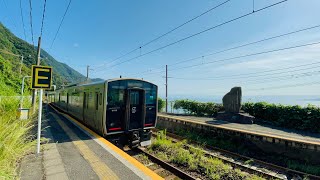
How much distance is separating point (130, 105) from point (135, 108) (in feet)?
1.07

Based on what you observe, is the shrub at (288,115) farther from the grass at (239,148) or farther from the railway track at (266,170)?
the railway track at (266,170)

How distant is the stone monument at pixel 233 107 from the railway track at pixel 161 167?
1028 cm

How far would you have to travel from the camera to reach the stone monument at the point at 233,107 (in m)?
16.5

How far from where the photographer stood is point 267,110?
53.9ft

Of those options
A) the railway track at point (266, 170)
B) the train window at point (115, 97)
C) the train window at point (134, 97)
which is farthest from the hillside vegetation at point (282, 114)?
the train window at point (115, 97)

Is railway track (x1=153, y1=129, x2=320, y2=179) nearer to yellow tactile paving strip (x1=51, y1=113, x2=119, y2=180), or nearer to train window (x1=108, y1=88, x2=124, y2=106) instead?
train window (x1=108, y1=88, x2=124, y2=106)

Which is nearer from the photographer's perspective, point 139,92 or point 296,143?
point 296,143

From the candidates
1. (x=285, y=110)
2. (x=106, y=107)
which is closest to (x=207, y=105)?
(x=285, y=110)

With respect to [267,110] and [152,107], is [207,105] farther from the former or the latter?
[152,107]

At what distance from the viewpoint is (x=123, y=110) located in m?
8.80

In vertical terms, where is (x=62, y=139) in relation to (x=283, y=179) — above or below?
above

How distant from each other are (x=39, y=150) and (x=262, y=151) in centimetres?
907

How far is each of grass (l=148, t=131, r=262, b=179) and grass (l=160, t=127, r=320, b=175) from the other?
1393 millimetres

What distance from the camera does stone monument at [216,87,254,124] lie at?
1655cm
